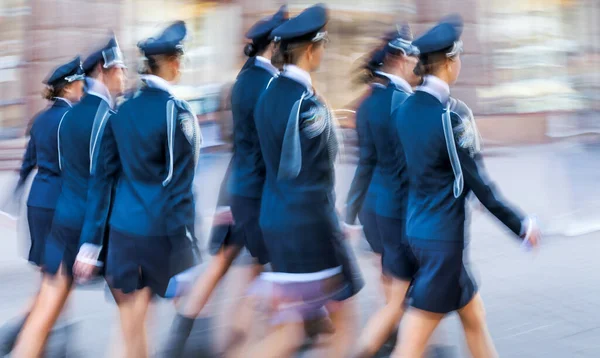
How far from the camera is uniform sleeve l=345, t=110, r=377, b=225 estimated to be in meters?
5.06

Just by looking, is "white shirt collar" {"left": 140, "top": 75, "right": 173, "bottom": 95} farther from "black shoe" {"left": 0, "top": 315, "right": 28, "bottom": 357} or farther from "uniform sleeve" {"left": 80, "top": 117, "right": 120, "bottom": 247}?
"black shoe" {"left": 0, "top": 315, "right": 28, "bottom": 357}

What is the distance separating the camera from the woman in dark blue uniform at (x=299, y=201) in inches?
157

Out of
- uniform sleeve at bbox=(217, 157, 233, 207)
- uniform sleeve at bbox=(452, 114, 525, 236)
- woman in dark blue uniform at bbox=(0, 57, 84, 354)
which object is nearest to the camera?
uniform sleeve at bbox=(452, 114, 525, 236)

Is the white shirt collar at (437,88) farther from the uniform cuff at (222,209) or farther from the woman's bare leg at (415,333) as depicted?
the uniform cuff at (222,209)

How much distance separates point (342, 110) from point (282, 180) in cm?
748

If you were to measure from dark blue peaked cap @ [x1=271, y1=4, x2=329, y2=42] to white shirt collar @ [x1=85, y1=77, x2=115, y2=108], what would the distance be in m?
0.95

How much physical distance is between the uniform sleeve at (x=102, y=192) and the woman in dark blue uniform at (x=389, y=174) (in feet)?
4.54

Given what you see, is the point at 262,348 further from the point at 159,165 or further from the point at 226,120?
the point at 226,120

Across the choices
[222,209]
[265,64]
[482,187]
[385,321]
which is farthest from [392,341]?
[265,64]

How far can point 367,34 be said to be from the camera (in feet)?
40.0

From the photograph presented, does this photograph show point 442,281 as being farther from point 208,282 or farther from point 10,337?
point 10,337

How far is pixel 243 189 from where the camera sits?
5.09 metres

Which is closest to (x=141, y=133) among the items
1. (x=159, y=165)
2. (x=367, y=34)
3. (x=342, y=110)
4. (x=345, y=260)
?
(x=159, y=165)

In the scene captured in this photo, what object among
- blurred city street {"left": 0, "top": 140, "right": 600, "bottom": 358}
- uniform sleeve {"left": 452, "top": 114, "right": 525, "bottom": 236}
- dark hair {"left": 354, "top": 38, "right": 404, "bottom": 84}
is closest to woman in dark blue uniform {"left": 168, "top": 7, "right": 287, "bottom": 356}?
blurred city street {"left": 0, "top": 140, "right": 600, "bottom": 358}
